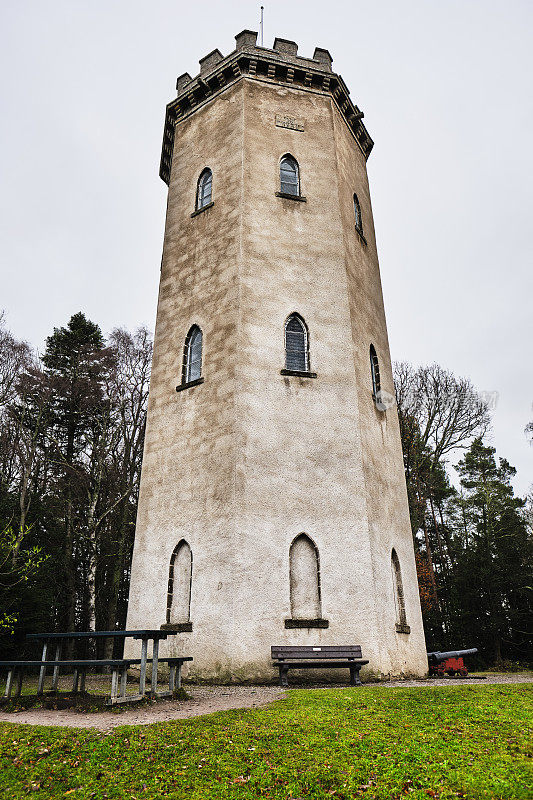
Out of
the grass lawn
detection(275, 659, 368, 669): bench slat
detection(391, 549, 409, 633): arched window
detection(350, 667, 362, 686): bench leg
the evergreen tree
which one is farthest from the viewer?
the evergreen tree

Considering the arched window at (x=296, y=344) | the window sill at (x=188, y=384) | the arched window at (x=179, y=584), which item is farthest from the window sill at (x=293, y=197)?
the arched window at (x=179, y=584)

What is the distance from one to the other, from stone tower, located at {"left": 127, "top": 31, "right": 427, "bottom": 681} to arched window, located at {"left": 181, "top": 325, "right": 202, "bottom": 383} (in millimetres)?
45

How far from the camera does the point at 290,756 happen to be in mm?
5711

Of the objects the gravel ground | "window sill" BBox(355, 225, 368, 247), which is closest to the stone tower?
"window sill" BBox(355, 225, 368, 247)

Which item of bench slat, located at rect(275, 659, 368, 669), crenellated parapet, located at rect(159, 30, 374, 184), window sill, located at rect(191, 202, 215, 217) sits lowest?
bench slat, located at rect(275, 659, 368, 669)

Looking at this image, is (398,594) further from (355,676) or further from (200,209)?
(200,209)

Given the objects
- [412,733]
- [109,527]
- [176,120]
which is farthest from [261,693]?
[176,120]

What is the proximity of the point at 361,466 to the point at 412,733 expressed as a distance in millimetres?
7248

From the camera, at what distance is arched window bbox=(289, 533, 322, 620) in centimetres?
1198

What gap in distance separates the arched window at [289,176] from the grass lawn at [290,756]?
1311 centimetres

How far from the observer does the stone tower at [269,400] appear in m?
12.0

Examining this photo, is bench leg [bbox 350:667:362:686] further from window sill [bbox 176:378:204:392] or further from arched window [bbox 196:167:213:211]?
arched window [bbox 196:167:213:211]

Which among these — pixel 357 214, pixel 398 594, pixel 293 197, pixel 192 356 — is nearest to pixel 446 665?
pixel 398 594

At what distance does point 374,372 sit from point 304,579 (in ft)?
20.2
